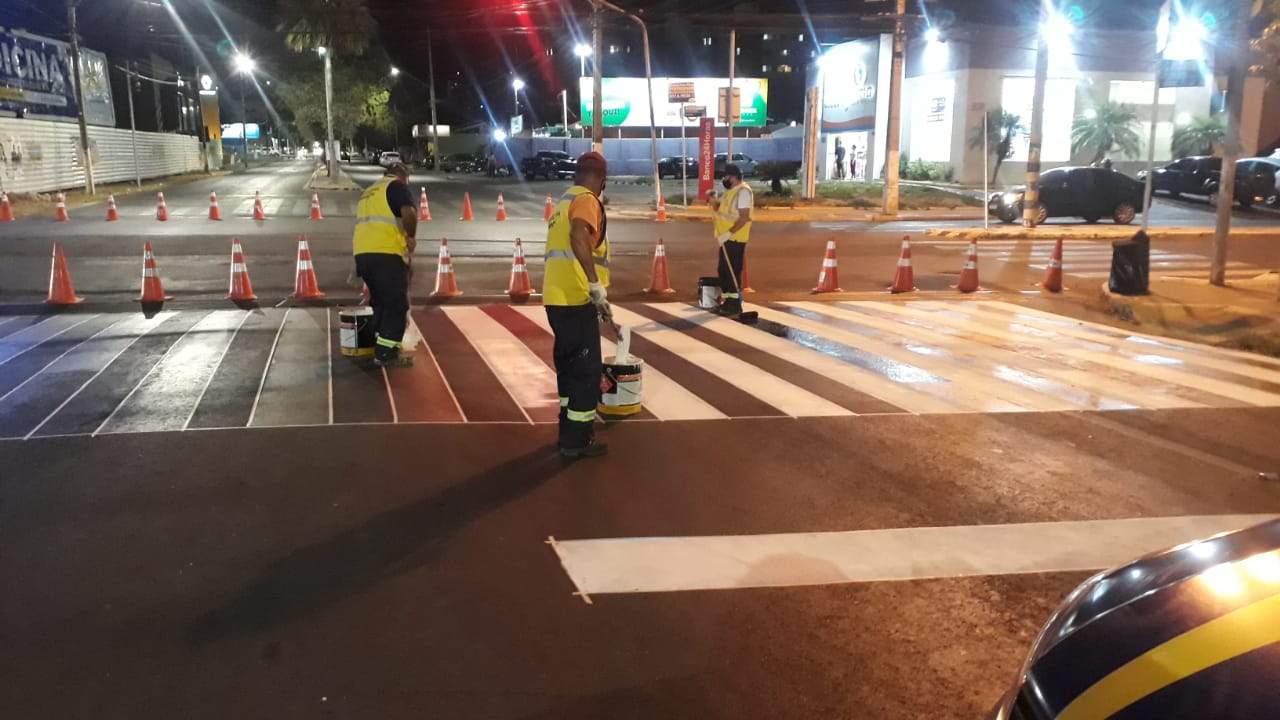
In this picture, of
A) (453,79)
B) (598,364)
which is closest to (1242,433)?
(598,364)

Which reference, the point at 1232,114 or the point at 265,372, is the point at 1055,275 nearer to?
the point at 1232,114

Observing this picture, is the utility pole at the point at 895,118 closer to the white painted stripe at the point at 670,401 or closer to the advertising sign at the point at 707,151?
the advertising sign at the point at 707,151

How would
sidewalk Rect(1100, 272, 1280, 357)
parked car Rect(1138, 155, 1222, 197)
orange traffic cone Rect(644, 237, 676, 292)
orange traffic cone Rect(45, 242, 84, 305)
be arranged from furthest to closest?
parked car Rect(1138, 155, 1222, 197) → orange traffic cone Rect(644, 237, 676, 292) → orange traffic cone Rect(45, 242, 84, 305) → sidewalk Rect(1100, 272, 1280, 357)

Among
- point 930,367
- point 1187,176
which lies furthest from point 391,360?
point 1187,176

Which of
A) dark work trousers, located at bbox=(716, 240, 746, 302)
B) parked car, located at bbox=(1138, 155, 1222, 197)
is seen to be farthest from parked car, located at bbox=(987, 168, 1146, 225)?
dark work trousers, located at bbox=(716, 240, 746, 302)

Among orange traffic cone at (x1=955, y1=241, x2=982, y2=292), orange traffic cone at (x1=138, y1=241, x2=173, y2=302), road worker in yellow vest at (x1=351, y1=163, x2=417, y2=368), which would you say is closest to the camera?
road worker in yellow vest at (x1=351, y1=163, x2=417, y2=368)

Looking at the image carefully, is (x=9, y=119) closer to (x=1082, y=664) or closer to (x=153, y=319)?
(x=153, y=319)

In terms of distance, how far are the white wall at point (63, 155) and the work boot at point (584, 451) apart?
1188 inches

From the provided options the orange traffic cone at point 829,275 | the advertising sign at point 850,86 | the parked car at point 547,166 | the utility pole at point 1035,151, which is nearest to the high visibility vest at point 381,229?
the orange traffic cone at point 829,275

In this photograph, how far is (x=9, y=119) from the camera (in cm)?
3189

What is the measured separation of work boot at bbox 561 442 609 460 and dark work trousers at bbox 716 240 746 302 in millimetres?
5877

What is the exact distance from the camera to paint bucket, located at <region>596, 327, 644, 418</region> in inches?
295

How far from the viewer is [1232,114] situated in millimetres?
13641

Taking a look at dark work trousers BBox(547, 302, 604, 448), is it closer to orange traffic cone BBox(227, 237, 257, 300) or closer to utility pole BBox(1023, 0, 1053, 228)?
orange traffic cone BBox(227, 237, 257, 300)
